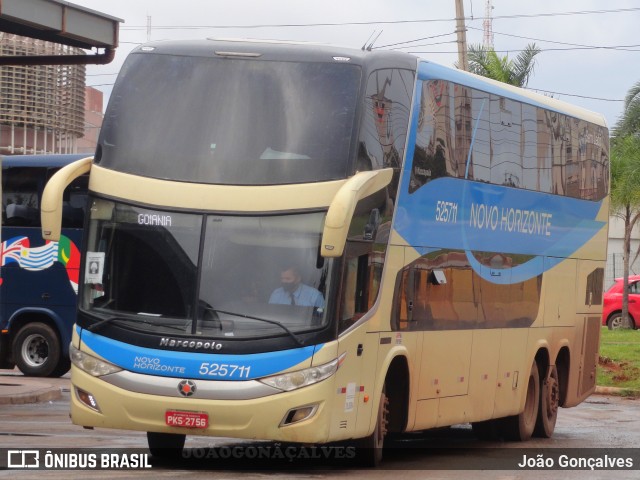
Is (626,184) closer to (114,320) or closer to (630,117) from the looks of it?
(630,117)

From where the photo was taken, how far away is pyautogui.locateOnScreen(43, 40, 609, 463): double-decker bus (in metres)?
12.0

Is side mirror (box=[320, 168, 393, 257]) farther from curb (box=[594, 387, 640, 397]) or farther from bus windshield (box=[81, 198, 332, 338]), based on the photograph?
curb (box=[594, 387, 640, 397])

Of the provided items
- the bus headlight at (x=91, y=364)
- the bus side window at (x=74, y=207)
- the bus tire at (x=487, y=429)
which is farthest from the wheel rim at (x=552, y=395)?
the bus side window at (x=74, y=207)

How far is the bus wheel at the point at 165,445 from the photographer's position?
44.8ft

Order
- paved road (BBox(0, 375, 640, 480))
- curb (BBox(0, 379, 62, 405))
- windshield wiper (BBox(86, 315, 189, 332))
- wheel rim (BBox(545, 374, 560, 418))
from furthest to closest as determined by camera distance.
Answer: curb (BBox(0, 379, 62, 405))
wheel rim (BBox(545, 374, 560, 418))
paved road (BBox(0, 375, 640, 480))
windshield wiper (BBox(86, 315, 189, 332))

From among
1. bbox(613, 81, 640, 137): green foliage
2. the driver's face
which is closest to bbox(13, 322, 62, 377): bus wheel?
the driver's face

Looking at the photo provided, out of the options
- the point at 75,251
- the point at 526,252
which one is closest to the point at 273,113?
the point at 526,252

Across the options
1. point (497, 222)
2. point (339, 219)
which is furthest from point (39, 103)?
point (339, 219)

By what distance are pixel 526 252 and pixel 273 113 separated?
5.66m

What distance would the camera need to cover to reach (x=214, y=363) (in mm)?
11977

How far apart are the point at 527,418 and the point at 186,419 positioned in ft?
24.0

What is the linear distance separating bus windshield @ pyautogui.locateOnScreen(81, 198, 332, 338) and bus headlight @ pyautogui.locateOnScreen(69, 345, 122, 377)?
0.36 m

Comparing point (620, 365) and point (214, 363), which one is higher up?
point (214, 363)

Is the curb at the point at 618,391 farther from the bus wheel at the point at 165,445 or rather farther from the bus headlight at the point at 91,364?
the bus headlight at the point at 91,364
